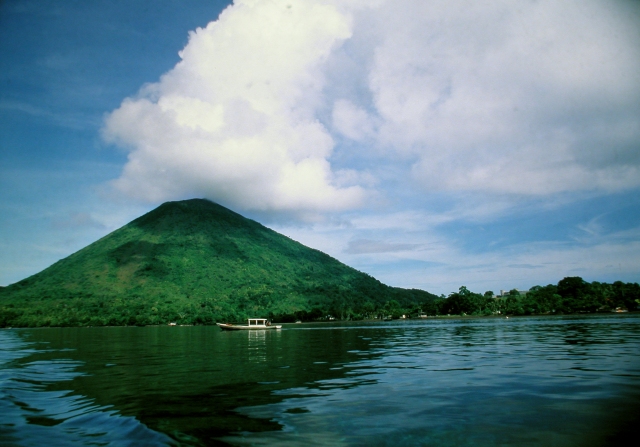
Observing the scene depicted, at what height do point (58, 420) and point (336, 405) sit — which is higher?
point (58, 420)

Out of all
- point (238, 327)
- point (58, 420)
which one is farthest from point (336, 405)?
point (238, 327)

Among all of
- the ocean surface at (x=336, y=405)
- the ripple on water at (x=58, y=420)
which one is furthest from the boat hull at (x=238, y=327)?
the ripple on water at (x=58, y=420)

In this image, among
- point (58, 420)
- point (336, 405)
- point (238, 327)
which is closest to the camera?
point (58, 420)

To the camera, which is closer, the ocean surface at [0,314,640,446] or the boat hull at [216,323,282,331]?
the ocean surface at [0,314,640,446]

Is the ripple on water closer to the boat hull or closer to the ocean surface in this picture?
the ocean surface

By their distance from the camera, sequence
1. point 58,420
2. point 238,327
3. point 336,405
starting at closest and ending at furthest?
1. point 58,420
2. point 336,405
3. point 238,327

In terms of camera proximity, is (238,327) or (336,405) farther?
(238,327)

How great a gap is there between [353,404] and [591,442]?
808 cm

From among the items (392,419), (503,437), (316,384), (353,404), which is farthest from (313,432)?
(316,384)

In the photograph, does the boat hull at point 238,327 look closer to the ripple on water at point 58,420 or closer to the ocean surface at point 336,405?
the ocean surface at point 336,405

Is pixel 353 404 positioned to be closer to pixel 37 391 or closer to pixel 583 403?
pixel 583 403

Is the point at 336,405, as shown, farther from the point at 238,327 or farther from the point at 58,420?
the point at 238,327

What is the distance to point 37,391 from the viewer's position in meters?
Result: 21.9

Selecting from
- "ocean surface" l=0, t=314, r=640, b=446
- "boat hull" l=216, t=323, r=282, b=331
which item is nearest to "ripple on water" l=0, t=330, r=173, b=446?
"ocean surface" l=0, t=314, r=640, b=446
